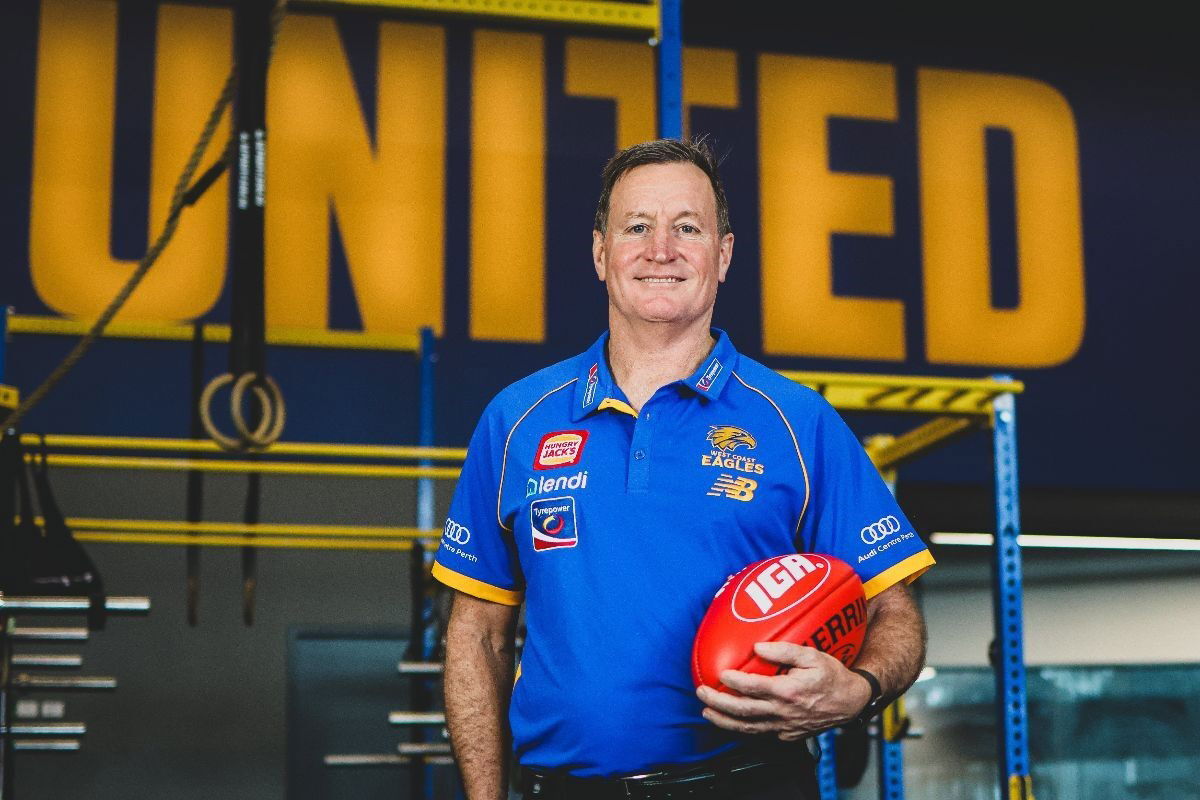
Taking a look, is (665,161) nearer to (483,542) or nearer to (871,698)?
(483,542)

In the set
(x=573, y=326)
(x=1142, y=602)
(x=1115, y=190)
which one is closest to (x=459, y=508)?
(x=573, y=326)

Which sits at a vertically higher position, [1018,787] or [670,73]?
[670,73]

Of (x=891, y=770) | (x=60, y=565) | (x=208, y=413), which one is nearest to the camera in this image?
(x=208, y=413)

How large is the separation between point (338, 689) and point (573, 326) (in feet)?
6.82

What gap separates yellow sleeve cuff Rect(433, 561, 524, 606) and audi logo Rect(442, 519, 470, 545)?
51mm

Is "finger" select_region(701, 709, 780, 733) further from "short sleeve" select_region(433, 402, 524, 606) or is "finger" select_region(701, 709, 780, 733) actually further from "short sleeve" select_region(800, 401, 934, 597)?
"short sleeve" select_region(433, 402, 524, 606)

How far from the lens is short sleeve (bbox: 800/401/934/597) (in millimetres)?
2256

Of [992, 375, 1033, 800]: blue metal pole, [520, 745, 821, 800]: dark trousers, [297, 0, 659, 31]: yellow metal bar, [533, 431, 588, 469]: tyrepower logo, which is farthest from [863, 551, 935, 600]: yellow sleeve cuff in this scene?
[297, 0, 659, 31]: yellow metal bar

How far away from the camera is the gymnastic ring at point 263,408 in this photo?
2.91 metres

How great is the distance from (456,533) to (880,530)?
0.70 meters

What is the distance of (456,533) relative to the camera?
2463 millimetres

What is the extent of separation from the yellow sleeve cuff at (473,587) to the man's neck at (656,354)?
40 centimetres

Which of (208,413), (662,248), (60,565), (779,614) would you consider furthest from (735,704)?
(60,565)

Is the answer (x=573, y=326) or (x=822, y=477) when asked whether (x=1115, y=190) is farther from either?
(x=822, y=477)
